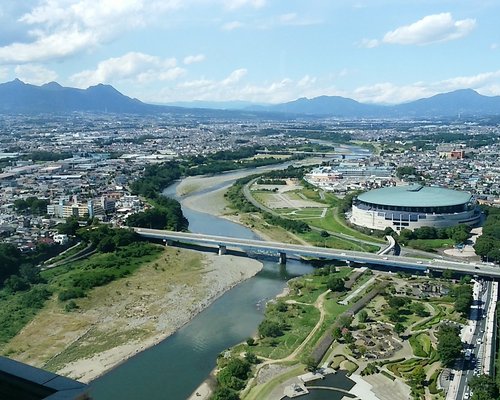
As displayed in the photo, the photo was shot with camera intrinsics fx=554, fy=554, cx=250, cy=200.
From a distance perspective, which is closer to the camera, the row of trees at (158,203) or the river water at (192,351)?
the river water at (192,351)

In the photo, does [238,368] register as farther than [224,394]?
Yes

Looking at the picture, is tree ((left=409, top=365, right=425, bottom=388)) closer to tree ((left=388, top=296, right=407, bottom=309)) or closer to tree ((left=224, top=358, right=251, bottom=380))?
tree ((left=224, top=358, right=251, bottom=380))

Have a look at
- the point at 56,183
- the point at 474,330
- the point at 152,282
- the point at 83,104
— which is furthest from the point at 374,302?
the point at 83,104

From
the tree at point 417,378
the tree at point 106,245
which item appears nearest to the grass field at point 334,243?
the tree at point 106,245

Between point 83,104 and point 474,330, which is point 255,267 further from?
point 83,104

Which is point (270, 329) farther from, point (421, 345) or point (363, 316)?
point (421, 345)

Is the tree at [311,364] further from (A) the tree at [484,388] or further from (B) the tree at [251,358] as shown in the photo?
(A) the tree at [484,388]

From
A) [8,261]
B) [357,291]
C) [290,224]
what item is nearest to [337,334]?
[357,291]
